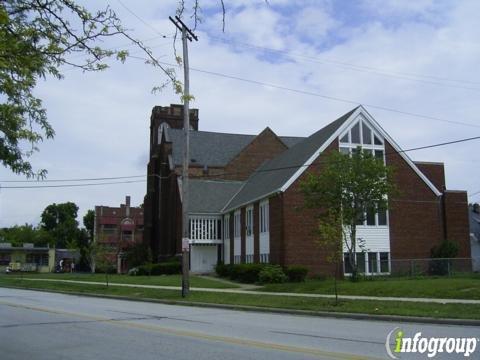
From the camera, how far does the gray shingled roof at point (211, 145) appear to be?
55875 mm

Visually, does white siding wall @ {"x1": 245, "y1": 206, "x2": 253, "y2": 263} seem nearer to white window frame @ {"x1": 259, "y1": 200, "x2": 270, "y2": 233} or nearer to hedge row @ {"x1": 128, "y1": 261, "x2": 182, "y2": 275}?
white window frame @ {"x1": 259, "y1": 200, "x2": 270, "y2": 233}

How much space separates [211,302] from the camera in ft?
71.7

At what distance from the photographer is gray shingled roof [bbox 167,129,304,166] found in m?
55.9

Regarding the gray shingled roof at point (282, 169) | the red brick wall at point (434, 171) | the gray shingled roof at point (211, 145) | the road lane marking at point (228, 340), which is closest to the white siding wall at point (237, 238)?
the gray shingled roof at point (282, 169)

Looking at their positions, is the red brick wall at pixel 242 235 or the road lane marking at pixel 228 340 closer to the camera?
the road lane marking at pixel 228 340

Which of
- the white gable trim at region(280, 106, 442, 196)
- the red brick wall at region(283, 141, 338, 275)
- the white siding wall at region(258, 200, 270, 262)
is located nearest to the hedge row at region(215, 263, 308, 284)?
the red brick wall at region(283, 141, 338, 275)

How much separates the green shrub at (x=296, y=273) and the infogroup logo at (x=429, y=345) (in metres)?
19.7

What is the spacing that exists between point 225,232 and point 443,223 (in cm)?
1683

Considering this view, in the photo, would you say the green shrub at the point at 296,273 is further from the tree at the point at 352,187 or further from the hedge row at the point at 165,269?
the hedge row at the point at 165,269

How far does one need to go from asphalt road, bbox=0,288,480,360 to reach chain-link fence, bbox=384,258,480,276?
58.0ft

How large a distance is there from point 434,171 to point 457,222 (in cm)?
571

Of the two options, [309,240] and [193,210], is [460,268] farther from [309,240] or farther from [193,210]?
[193,210]

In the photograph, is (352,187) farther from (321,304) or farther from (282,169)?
(282,169)

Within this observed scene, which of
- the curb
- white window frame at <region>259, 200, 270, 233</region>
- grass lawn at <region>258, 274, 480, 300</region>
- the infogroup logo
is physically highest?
white window frame at <region>259, 200, 270, 233</region>
